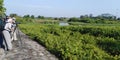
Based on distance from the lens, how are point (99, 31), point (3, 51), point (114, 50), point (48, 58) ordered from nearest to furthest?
point (48, 58) → point (3, 51) → point (114, 50) → point (99, 31)

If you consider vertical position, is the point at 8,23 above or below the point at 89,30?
above

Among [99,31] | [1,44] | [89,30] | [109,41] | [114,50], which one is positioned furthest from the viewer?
[89,30]

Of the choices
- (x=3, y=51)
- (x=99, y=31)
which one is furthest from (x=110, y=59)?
(x=99, y=31)

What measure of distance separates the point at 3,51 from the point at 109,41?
9.09 m

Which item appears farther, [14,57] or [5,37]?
[5,37]

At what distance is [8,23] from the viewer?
14.6 m

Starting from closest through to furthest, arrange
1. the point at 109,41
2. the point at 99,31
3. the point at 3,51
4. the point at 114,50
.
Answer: the point at 3,51 < the point at 114,50 < the point at 109,41 < the point at 99,31

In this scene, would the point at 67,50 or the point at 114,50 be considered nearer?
the point at 67,50

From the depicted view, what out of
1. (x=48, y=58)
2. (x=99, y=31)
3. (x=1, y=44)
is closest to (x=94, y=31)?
(x=99, y=31)

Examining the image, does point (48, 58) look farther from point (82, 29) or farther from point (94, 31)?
point (82, 29)

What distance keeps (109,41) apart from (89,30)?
44.5 feet

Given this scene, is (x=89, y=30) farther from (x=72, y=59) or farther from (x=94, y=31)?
(x=72, y=59)

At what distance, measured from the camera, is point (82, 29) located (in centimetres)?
3688

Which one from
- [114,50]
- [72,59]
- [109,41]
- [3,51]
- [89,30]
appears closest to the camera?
[72,59]
